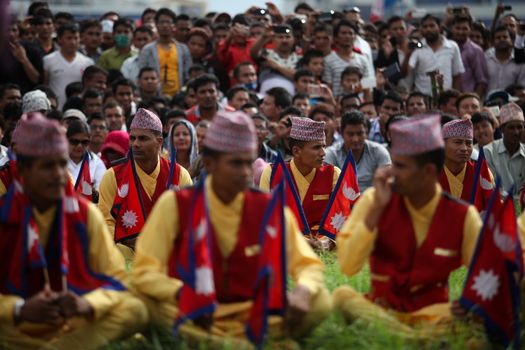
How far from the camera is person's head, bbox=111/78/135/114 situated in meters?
13.1

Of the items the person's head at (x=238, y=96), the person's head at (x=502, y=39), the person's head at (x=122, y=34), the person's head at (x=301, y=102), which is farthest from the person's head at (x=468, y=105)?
the person's head at (x=122, y=34)

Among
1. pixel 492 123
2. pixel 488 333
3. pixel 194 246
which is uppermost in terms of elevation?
pixel 194 246

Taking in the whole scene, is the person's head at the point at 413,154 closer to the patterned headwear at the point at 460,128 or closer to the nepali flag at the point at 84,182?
the patterned headwear at the point at 460,128

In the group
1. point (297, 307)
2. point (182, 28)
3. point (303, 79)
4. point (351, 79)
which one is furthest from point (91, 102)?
point (297, 307)

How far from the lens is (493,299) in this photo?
5812 mm

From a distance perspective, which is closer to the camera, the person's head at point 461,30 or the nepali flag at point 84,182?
the nepali flag at point 84,182

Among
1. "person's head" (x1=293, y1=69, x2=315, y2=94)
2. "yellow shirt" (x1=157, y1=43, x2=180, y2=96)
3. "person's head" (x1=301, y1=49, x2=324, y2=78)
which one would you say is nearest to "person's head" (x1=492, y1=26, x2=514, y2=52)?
"person's head" (x1=301, y1=49, x2=324, y2=78)

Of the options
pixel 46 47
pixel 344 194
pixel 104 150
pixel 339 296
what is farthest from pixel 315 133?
pixel 46 47

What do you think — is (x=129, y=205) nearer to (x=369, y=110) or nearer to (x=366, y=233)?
(x=366, y=233)

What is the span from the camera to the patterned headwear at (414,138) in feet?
19.2

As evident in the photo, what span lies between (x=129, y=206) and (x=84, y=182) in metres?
0.86

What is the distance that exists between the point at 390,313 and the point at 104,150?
5871mm

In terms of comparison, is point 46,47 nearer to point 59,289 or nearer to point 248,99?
point 248,99

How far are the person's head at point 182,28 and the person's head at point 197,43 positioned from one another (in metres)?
0.56
